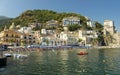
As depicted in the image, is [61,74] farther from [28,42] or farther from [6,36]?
[28,42]

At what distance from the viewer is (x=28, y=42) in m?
184

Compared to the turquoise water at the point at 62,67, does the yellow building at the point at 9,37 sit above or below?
above

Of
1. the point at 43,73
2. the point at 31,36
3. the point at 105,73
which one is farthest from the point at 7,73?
the point at 31,36

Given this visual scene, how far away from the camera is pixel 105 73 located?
4728 cm

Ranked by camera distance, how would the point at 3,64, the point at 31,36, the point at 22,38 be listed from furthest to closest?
the point at 31,36
the point at 22,38
the point at 3,64

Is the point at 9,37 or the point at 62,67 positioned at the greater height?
the point at 9,37

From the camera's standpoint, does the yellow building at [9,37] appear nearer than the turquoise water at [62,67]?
No

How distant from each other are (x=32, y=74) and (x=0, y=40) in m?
122

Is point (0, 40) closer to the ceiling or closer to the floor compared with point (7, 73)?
closer to the ceiling

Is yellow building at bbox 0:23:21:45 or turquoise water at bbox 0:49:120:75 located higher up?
yellow building at bbox 0:23:21:45

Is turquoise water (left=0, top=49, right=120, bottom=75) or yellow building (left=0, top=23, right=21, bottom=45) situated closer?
turquoise water (left=0, top=49, right=120, bottom=75)

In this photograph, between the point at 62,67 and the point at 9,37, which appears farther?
the point at 9,37

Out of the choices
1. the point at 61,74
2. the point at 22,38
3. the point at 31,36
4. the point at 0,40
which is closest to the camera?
the point at 61,74

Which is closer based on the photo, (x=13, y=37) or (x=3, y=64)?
(x=3, y=64)
